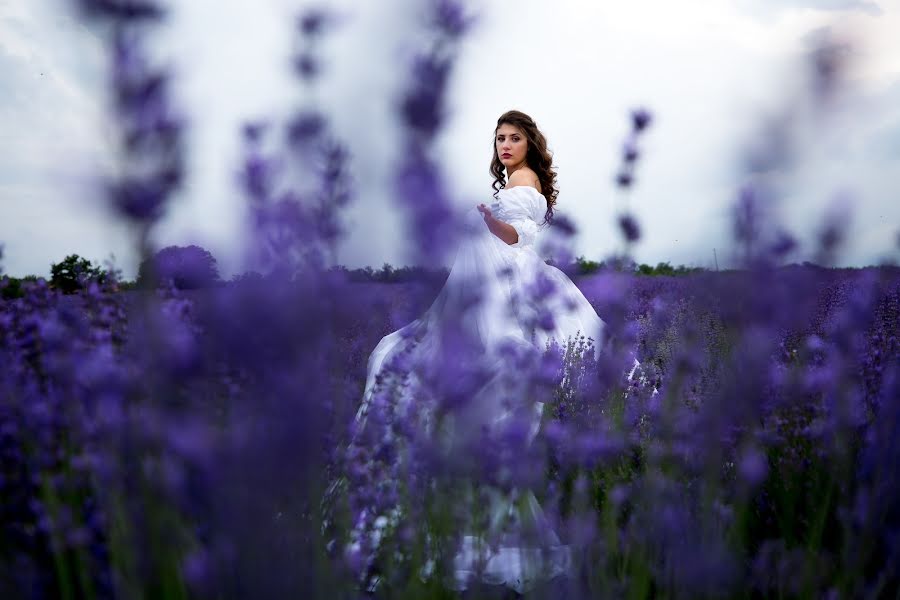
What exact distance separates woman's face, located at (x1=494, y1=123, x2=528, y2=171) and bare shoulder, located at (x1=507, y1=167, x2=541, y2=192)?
0.09m

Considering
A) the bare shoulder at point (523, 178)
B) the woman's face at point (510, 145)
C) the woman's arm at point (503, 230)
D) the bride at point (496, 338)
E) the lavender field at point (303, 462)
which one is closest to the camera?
the lavender field at point (303, 462)

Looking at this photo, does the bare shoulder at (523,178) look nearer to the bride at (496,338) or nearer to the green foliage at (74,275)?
the bride at (496,338)

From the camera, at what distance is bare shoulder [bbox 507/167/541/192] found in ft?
12.3

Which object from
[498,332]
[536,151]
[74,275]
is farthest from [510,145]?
[74,275]

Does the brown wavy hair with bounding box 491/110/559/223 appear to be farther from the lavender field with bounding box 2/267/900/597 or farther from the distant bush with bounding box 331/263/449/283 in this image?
the distant bush with bounding box 331/263/449/283

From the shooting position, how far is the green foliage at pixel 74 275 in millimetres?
1790

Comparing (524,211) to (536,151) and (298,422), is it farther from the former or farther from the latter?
(298,422)

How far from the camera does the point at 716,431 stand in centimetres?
91

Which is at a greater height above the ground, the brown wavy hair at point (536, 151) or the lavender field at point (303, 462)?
the brown wavy hair at point (536, 151)

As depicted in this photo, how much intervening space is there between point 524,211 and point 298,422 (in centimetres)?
304

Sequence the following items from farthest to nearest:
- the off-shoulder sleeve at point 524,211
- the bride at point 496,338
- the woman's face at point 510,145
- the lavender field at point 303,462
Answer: the woman's face at point 510,145 → the off-shoulder sleeve at point 524,211 → the bride at point 496,338 → the lavender field at point 303,462

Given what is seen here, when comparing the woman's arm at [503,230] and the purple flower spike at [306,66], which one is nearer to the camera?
the purple flower spike at [306,66]

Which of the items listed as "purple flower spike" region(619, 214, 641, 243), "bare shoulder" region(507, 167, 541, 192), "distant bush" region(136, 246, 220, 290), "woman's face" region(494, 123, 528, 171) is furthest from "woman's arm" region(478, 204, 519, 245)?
"distant bush" region(136, 246, 220, 290)

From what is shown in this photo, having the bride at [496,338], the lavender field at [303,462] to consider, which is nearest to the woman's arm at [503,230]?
the bride at [496,338]
